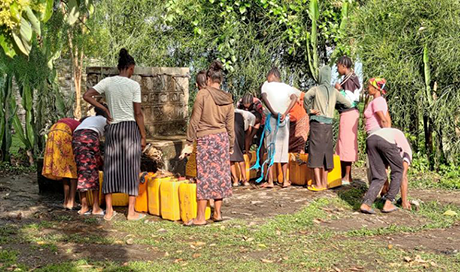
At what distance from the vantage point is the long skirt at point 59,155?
298 inches

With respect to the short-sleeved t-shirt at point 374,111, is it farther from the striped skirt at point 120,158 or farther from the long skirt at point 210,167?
the striped skirt at point 120,158

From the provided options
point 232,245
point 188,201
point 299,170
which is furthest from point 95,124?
point 299,170

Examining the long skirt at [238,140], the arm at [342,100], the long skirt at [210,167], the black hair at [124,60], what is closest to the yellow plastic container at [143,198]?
the long skirt at [210,167]

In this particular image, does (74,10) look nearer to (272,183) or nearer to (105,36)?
(272,183)

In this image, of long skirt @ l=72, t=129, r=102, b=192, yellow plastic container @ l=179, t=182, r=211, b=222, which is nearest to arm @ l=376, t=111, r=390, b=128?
yellow plastic container @ l=179, t=182, r=211, b=222

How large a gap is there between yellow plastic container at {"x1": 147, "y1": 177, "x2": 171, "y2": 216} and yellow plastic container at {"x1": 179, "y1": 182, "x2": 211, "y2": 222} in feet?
1.23

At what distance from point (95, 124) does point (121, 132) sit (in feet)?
1.70

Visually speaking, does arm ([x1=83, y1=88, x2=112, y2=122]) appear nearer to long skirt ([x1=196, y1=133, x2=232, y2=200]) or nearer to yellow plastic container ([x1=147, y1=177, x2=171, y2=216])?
yellow plastic container ([x1=147, y1=177, x2=171, y2=216])

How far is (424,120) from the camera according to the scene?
417 inches

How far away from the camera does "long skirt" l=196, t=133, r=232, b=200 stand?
687 cm

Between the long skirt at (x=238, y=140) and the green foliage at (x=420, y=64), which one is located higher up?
the green foliage at (x=420, y=64)

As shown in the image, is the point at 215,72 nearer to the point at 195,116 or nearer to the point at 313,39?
the point at 195,116

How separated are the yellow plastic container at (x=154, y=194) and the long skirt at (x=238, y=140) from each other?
6.18 feet

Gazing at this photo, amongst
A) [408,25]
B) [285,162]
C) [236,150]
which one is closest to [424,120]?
[408,25]
